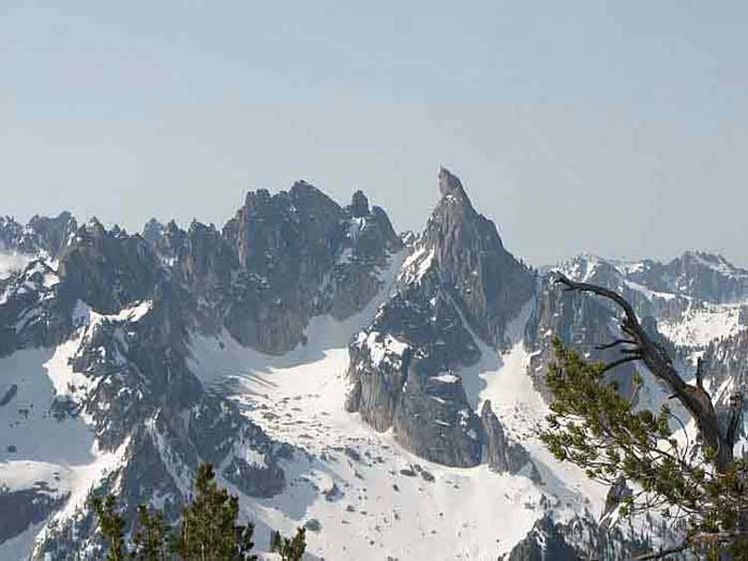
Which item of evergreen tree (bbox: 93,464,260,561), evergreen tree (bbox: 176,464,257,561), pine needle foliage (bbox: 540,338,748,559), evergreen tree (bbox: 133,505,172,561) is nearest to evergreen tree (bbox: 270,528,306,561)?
evergreen tree (bbox: 93,464,260,561)

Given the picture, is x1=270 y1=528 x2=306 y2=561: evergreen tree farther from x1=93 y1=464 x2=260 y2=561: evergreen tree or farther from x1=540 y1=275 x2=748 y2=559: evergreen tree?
x1=540 y1=275 x2=748 y2=559: evergreen tree

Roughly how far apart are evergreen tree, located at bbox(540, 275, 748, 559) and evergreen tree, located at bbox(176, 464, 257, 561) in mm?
17652

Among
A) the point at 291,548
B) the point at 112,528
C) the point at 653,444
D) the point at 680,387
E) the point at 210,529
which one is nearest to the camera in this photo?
the point at 680,387

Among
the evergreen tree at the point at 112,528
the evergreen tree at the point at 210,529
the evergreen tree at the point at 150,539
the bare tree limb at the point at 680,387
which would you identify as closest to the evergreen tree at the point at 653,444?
the bare tree limb at the point at 680,387

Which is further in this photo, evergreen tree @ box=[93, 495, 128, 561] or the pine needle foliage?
evergreen tree @ box=[93, 495, 128, 561]

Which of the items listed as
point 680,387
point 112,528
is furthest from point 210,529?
point 680,387

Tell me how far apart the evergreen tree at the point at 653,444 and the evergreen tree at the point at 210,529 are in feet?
57.9

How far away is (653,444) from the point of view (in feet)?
73.6

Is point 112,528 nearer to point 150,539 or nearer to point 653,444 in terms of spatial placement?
point 150,539

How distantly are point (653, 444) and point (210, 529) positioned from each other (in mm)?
20943

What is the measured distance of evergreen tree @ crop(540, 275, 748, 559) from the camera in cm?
2039

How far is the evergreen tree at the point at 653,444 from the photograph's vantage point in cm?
2039

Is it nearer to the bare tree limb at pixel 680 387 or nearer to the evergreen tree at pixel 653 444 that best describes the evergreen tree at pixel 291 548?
the evergreen tree at pixel 653 444

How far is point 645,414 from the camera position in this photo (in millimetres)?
22422
